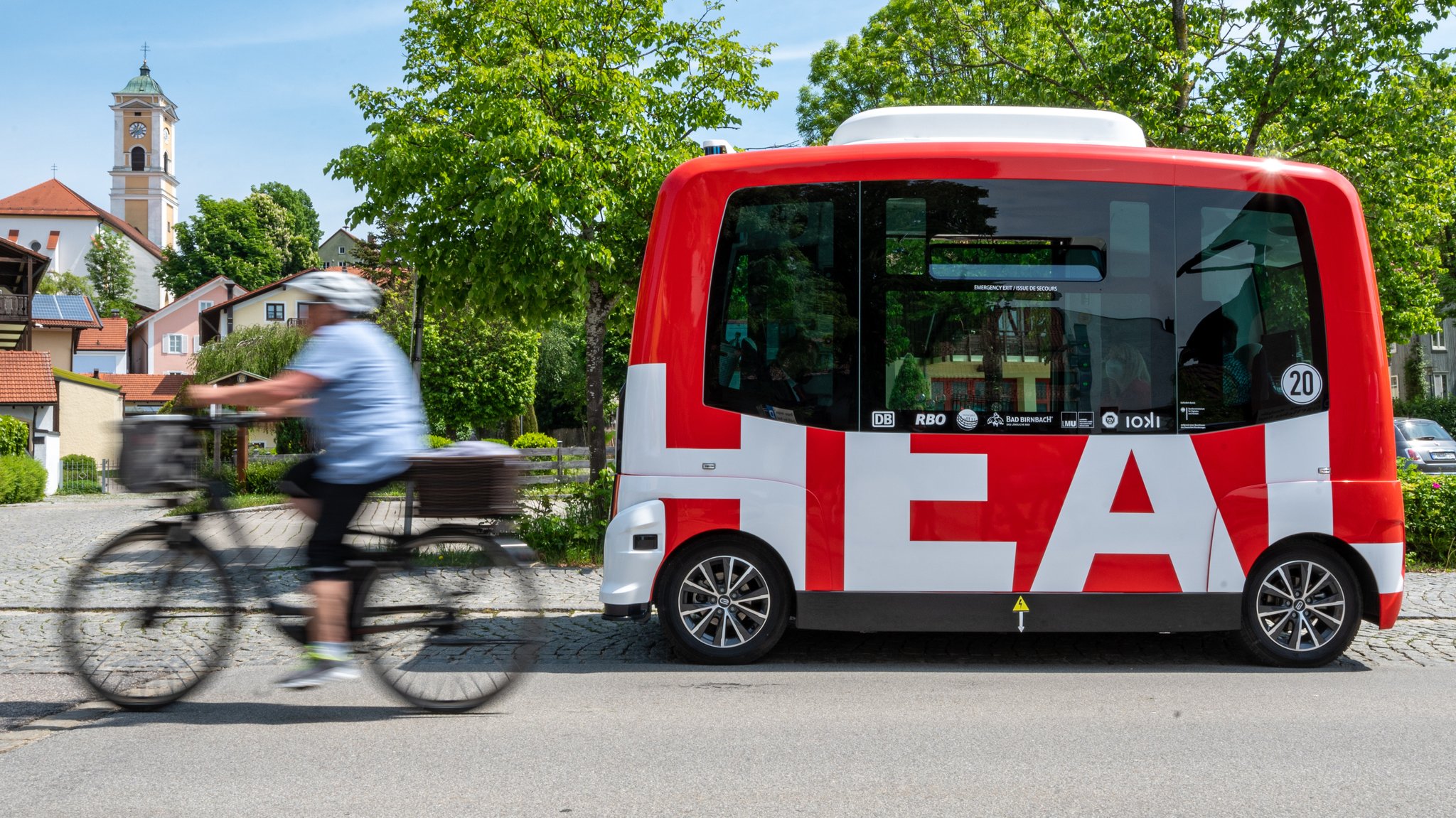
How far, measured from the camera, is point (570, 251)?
1150 centimetres

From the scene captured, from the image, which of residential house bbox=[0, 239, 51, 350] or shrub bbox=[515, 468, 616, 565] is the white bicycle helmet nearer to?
shrub bbox=[515, 468, 616, 565]

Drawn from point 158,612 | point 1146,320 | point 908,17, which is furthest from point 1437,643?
point 908,17

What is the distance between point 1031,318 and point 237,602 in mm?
4495

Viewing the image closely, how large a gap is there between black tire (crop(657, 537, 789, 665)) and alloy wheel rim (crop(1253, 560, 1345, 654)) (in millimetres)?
2825

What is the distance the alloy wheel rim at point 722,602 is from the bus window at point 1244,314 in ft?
8.82

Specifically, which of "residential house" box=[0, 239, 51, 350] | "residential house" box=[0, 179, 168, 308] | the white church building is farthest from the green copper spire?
"residential house" box=[0, 239, 51, 350]

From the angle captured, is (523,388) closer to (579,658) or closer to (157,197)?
(579,658)

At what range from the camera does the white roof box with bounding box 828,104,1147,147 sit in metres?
7.01

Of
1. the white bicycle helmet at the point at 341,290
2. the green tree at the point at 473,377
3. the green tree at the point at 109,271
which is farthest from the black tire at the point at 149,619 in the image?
the green tree at the point at 109,271

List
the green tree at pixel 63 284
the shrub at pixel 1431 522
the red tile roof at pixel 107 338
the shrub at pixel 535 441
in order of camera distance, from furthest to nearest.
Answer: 1. the red tile roof at pixel 107 338
2. the green tree at pixel 63 284
3. the shrub at pixel 535 441
4. the shrub at pixel 1431 522

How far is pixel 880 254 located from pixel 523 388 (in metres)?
38.7

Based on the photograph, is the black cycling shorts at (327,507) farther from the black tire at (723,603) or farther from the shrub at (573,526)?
the shrub at (573,526)

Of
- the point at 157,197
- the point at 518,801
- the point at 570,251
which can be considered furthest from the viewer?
the point at 157,197

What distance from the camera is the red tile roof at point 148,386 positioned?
7019cm
